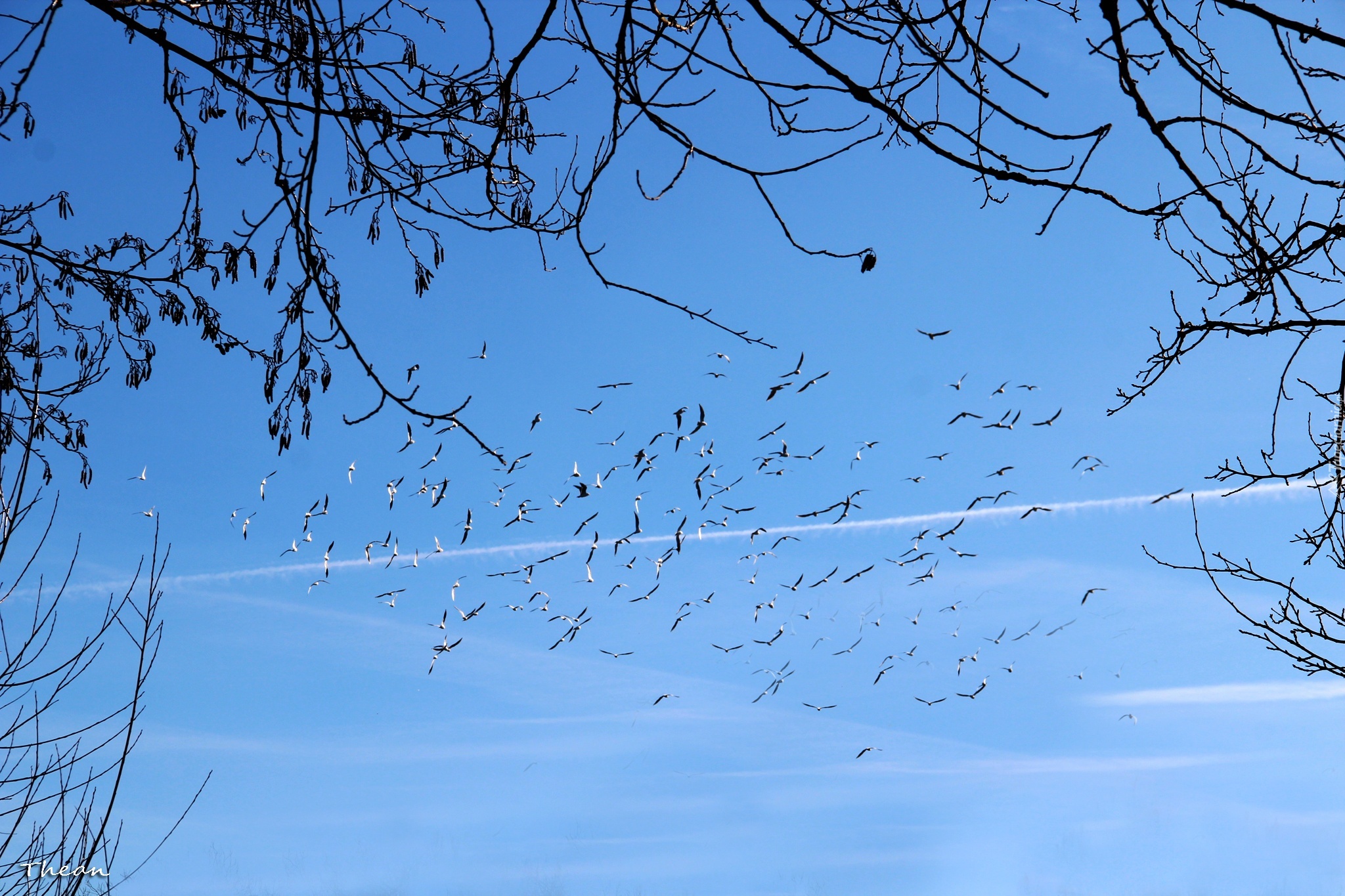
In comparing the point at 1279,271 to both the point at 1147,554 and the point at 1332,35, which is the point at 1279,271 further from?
the point at 1147,554

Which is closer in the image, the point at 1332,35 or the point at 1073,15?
the point at 1332,35

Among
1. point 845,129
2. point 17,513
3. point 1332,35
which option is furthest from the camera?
point 17,513

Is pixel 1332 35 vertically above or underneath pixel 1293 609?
above

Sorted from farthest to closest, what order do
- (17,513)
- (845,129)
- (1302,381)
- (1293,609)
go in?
(1293,609) < (1302,381) < (17,513) < (845,129)

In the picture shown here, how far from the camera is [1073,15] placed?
10.7 feet

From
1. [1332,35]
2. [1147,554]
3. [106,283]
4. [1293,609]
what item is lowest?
[1293,609]

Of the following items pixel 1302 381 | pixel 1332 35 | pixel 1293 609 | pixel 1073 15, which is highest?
pixel 1073 15

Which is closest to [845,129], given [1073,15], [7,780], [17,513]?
[1073,15]

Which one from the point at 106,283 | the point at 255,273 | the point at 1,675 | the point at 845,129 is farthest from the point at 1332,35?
the point at 106,283

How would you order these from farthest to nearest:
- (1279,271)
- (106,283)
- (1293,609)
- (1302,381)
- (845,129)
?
(106,283) → (1293,609) → (1302,381) → (1279,271) → (845,129)

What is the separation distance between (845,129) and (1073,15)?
1091 mm

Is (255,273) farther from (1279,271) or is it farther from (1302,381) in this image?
(1302,381)

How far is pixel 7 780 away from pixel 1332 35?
179 inches

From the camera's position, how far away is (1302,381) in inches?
155
